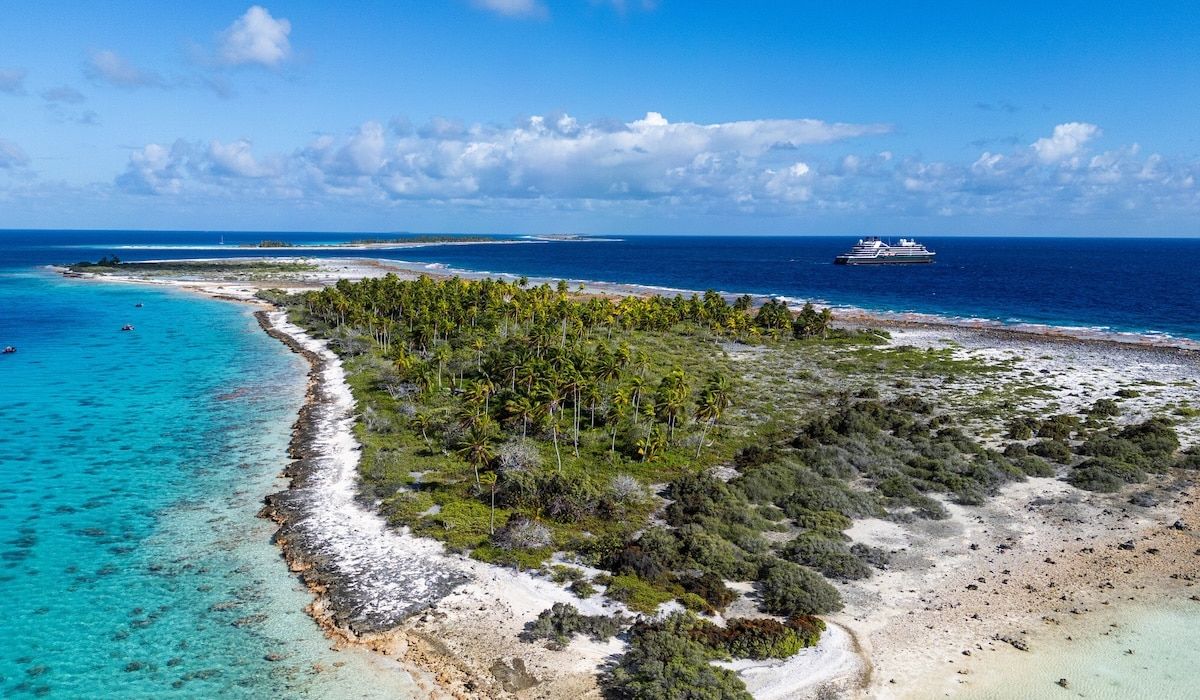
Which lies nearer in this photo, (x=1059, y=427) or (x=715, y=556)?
(x=715, y=556)

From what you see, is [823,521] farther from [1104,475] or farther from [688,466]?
[1104,475]

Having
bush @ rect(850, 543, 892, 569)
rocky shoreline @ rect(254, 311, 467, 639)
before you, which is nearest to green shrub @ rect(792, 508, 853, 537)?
bush @ rect(850, 543, 892, 569)

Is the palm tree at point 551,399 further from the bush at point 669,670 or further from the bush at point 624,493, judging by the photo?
the bush at point 669,670

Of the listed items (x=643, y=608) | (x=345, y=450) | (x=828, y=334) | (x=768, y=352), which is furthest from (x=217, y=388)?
(x=828, y=334)

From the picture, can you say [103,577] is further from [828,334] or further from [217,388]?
[828,334]

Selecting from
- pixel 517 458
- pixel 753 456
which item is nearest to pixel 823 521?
pixel 753 456

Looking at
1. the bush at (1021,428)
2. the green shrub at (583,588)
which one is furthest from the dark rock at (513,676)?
the bush at (1021,428)
